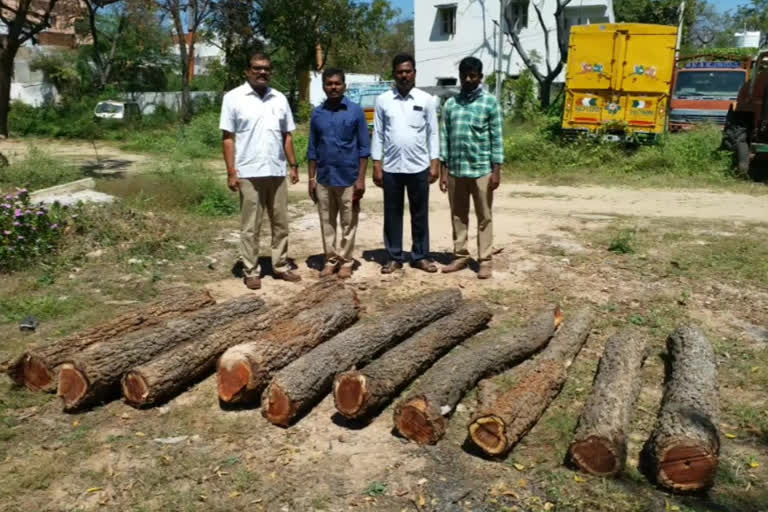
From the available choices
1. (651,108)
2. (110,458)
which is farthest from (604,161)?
(110,458)

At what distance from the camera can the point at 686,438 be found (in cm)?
294

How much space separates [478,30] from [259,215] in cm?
2488

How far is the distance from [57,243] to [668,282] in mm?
5844

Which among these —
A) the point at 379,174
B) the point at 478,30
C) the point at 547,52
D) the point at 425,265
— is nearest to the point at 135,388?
the point at 379,174

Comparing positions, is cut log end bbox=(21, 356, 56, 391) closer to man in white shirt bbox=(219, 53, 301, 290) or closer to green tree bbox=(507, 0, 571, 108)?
man in white shirt bbox=(219, 53, 301, 290)

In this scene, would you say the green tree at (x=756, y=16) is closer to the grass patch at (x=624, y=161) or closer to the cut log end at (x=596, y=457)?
the grass patch at (x=624, y=161)

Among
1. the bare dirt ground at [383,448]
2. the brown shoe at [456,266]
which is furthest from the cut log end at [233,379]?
the brown shoe at [456,266]

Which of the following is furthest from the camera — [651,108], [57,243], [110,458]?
[651,108]

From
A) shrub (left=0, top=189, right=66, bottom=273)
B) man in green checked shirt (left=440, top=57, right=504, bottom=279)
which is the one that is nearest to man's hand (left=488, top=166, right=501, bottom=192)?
man in green checked shirt (left=440, top=57, right=504, bottom=279)

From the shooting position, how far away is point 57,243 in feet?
21.2

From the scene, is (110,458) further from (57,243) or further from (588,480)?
(57,243)

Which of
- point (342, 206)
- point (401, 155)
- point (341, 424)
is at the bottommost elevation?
point (341, 424)

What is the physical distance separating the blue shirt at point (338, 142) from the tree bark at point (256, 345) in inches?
51.3

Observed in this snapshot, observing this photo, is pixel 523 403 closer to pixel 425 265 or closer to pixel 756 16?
pixel 425 265
